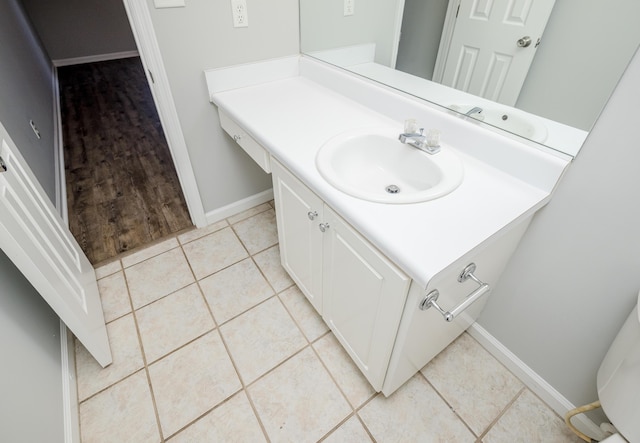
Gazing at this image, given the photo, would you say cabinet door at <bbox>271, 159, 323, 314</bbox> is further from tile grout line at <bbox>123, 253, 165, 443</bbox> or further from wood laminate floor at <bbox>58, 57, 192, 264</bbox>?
wood laminate floor at <bbox>58, 57, 192, 264</bbox>

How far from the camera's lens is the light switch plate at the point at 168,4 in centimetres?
129

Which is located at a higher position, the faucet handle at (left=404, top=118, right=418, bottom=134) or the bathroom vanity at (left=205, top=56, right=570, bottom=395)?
the faucet handle at (left=404, top=118, right=418, bottom=134)

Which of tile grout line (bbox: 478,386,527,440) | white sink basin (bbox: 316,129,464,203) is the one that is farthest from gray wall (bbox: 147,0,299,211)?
tile grout line (bbox: 478,386,527,440)

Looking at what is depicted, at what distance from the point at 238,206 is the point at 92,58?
4687mm

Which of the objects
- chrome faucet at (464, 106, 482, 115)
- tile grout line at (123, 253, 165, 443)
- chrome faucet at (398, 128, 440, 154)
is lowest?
tile grout line at (123, 253, 165, 443)

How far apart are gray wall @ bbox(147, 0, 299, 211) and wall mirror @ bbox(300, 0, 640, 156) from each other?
430 mm

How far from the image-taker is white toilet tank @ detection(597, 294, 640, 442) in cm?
75

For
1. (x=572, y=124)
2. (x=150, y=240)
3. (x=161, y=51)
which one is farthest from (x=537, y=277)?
(x=150, y=240)

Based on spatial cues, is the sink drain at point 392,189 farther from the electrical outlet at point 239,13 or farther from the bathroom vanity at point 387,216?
the electrical outlet at point 239,13

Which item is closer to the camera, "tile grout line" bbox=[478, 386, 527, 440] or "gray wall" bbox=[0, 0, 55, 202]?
"tile grout line" bbox=[478, 386, 527, 440]

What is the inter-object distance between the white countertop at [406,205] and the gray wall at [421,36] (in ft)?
0.72

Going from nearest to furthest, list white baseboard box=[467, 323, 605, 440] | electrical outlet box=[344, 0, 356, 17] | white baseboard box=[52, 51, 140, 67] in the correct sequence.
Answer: white baseboard box=[467, 323, 605, 440] < electrical outlet box=[344, 0, 356, 17] < white baseboard box=[52, 51, 140, 67]

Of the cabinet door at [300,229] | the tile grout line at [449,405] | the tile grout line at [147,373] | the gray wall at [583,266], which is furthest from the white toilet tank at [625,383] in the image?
the tile grout line at [147,373]

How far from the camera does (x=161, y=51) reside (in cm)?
139
